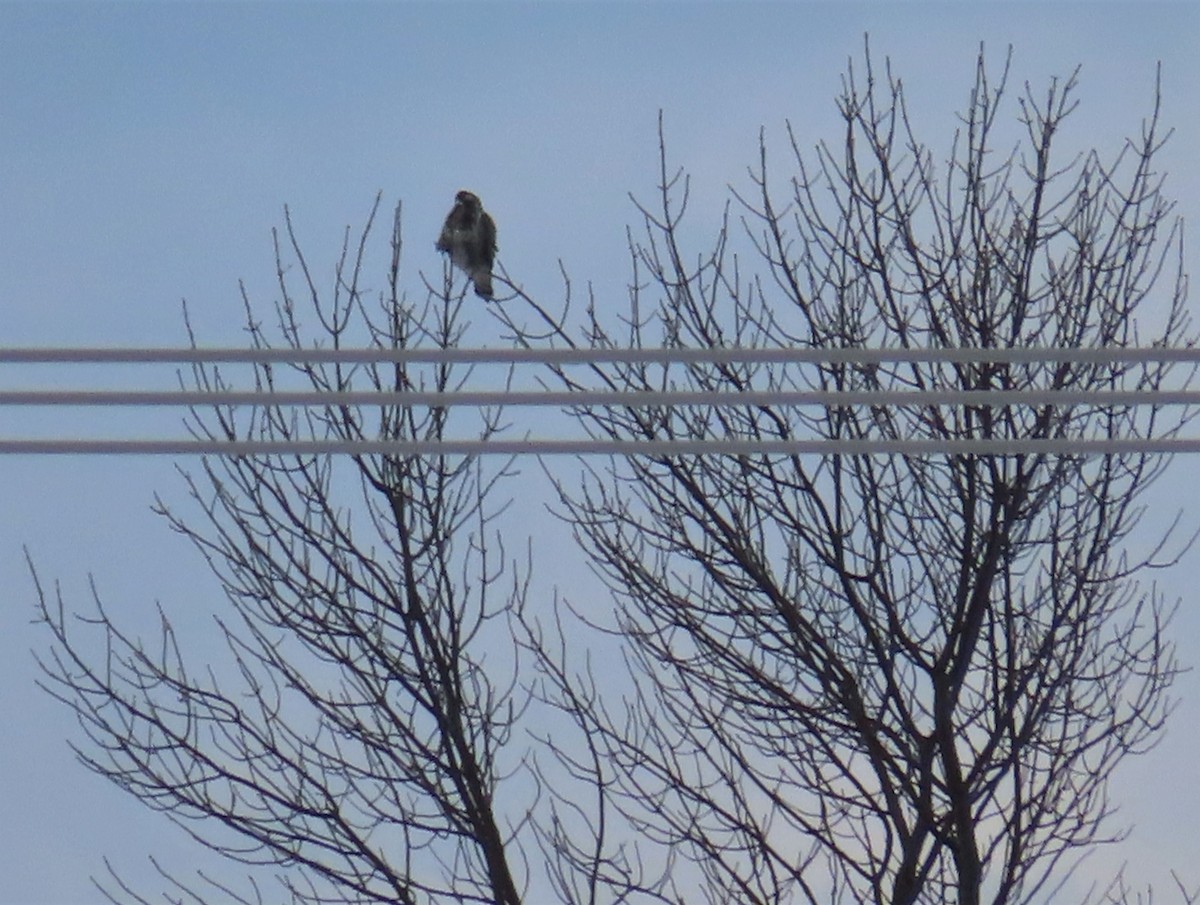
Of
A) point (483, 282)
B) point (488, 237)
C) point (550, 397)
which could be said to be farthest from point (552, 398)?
point (488, 237)

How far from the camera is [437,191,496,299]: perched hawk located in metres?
6.52

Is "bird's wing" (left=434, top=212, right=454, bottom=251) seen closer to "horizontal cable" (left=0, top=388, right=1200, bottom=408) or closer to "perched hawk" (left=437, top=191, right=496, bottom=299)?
"perched hawk" (left=437, top=191, right=496, bottom=299)

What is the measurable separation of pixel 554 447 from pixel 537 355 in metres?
0.18

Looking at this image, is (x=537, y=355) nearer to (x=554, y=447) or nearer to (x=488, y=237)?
(x=554, y=447)

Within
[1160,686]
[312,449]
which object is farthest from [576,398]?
[1160,686]

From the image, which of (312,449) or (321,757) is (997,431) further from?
(312,449)

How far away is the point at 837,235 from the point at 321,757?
2557 millimetres

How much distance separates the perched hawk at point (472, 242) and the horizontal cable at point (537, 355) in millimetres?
3441

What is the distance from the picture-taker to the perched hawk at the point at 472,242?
257 inches

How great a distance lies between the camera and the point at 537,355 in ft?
9.57

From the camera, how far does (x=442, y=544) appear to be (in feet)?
19.8

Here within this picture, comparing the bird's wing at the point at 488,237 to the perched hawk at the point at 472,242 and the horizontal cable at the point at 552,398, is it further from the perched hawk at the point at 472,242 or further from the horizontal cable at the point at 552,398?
the horizontal cable at the point at 552,398

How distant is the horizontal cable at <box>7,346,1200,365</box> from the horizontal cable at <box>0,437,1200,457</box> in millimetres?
145

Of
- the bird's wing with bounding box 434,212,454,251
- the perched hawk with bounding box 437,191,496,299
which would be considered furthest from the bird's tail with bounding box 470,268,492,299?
the bird's wing with bounding box 434,212,454,251
